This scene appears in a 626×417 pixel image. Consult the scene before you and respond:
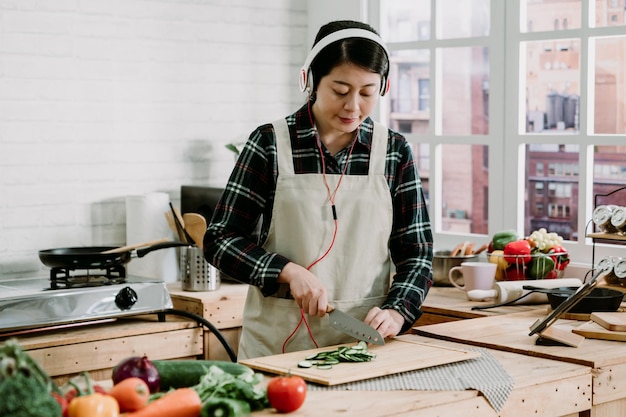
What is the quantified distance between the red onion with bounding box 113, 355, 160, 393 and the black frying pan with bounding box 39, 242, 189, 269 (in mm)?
1827

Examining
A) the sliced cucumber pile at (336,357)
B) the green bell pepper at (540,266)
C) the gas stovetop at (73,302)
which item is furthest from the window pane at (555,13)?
the sliced cucumber pile at (336,357)

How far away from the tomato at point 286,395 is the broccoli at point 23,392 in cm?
48

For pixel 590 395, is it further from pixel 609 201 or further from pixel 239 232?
pixel 609 201

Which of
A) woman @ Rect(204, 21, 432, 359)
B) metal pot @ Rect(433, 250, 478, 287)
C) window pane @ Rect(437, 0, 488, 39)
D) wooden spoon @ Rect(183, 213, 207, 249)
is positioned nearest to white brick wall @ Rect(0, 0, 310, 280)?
wooden spoon @ Rect(183, 213, 207, 249)

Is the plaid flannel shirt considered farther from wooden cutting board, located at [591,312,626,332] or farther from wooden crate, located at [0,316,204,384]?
wooden crate, located at [0,316,204,384]

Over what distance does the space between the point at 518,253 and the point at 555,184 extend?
2.66 metres

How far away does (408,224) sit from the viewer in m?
2.99

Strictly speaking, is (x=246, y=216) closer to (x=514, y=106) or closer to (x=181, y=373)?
(x=181, y=373)

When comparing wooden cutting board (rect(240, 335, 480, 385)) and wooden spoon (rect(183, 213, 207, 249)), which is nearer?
wooden cutting board (rect(240, 335, 480, 385))

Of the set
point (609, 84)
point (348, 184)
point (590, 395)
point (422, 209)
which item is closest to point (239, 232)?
point (348, 184)

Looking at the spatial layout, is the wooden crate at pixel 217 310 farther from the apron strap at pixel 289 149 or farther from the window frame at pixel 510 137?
the apron strap at pixel 289 149

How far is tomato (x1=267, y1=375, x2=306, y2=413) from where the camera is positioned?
2.04 metres

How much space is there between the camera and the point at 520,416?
7.88ft

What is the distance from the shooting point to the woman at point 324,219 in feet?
9.30
